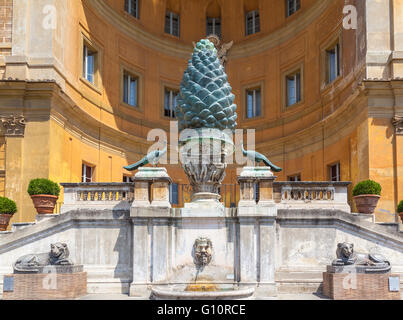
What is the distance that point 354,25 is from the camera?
67.2ft

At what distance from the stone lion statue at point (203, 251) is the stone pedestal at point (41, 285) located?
110 inches

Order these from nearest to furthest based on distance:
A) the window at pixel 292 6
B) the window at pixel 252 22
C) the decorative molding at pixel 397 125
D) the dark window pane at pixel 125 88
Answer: the decorative molding at pixel 397 125
the window at pixel 292 6
the dark window pane at pixel 125 88
the window at pixel 252 22

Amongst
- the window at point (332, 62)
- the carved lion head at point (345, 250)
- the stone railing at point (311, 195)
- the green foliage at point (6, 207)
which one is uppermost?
the window at point (332, 62)

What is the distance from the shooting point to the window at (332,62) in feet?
74.1

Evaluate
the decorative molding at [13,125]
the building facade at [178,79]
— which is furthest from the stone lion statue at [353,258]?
the decorative molding at [13,125]

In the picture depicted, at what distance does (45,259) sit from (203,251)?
3.59 m

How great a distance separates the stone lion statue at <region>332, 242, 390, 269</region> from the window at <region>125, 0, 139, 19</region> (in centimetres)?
1927

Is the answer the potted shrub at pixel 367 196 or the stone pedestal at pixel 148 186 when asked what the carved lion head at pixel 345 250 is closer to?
the potted shrub at pixel 367 196

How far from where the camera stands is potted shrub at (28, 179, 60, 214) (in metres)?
14.9

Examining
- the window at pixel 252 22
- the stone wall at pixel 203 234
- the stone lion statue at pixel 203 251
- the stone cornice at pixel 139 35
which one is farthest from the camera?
the window at pixel 252 22

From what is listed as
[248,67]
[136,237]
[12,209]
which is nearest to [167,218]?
[136,237]

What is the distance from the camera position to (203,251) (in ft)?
37.1
